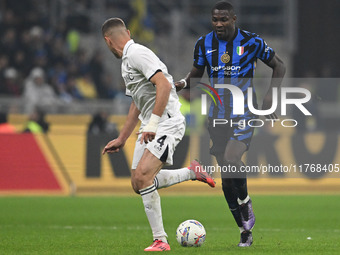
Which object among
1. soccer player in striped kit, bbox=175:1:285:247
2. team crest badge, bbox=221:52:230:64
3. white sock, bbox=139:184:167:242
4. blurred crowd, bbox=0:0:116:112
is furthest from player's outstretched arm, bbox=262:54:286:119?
blurred crowd, bbox=0:0:116:112

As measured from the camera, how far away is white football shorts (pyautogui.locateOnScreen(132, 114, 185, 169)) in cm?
751

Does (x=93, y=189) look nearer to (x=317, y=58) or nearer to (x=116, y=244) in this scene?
(x=116, y=244)

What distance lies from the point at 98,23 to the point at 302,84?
5750mm

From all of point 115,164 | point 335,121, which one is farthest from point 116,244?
point 335,121

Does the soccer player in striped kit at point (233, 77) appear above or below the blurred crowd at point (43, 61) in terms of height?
above

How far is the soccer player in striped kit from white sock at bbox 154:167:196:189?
1.15 feet

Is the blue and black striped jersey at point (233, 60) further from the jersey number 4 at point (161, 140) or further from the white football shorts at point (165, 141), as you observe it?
the jersey number 4 at point (161, 140)

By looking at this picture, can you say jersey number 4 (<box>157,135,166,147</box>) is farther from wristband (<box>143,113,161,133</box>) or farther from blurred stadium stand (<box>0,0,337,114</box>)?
blurred stadium stand (<box>0,0,337,114</box>)

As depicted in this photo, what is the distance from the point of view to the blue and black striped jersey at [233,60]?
8.19 metres

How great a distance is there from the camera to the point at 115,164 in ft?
52.3

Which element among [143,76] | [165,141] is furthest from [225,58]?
[165,141]

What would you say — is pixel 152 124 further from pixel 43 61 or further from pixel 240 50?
pixel 43 61

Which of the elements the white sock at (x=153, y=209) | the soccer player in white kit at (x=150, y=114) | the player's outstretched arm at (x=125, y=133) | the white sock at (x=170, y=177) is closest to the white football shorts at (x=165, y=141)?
the soccer player in white kit at (x=150, y=114)

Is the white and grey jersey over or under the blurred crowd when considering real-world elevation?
over
